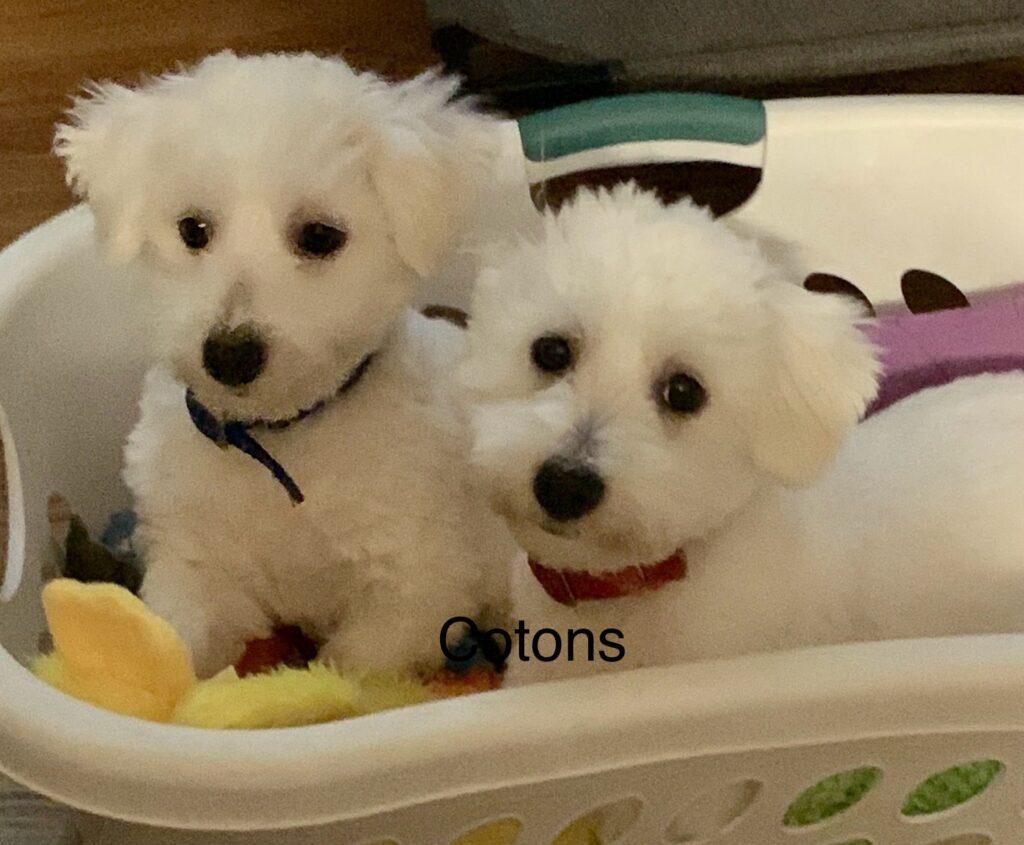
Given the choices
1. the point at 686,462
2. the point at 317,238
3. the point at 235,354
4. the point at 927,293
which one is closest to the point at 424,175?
the point at 317,238

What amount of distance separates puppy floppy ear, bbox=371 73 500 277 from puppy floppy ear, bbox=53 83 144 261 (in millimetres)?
188

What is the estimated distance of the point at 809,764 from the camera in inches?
30.2

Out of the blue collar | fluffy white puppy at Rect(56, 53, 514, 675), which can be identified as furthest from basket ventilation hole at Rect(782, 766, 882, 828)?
the blue collar

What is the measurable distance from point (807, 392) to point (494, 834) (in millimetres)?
358

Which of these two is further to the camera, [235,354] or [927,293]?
[927,293]

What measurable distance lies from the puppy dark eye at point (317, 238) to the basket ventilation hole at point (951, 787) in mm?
571

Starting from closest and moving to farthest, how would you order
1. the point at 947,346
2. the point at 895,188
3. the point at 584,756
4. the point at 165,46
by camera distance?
the point at 584,756, the point at 947,346, the point at 895,188, the point at 165,46

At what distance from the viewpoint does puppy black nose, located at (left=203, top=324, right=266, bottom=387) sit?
89 cm

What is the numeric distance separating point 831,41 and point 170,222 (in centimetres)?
100

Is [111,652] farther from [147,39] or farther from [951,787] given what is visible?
[147,39]

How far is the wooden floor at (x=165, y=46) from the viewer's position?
194 cm

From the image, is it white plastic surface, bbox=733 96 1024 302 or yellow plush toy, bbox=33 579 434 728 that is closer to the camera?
yellow plush toy, bbox=33 579 434 728

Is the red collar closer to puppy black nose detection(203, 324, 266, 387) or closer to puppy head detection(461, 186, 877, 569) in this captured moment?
puppy head detection(461, 186, 877, 569)

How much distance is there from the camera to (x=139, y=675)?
85 centimetres
